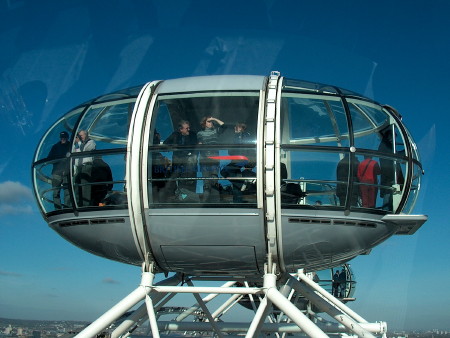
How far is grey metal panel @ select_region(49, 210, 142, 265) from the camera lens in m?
9.37

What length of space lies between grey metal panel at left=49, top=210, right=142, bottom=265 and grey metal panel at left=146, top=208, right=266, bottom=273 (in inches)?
17.8

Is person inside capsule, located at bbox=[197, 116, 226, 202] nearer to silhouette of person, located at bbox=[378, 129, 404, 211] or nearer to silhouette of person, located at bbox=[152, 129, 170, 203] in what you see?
silhouette of person, located at bbox=[152, 129, 170, 203]

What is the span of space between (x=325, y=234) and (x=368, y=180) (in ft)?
3.64

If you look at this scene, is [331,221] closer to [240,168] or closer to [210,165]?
[240,168]

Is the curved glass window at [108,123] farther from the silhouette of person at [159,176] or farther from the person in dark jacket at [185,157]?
the person in dark jacket at [185,157]

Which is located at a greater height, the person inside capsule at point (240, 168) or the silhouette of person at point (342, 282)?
the person inside capsule at point (240, 168)

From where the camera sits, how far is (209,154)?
8.99 m

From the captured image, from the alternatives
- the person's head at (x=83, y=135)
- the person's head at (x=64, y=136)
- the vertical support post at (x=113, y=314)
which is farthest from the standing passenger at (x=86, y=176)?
the vertical support post at (x=113, y=314)

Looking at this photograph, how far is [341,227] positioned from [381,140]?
162 cm

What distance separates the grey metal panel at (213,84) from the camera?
373 inches

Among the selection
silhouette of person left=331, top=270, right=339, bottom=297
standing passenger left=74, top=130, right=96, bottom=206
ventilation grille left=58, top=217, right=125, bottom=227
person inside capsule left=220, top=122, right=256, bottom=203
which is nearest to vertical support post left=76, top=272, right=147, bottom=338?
ventilation grille left=58, top=217, right=125, bottom=227

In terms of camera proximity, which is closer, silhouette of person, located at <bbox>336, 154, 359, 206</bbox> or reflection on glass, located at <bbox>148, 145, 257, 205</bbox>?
reflection on glass, located at <bbox>148, 145, 257, 205</bbox>

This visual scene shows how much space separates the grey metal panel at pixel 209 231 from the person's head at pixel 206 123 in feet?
4.43

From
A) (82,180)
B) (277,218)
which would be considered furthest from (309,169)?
(82,180)
